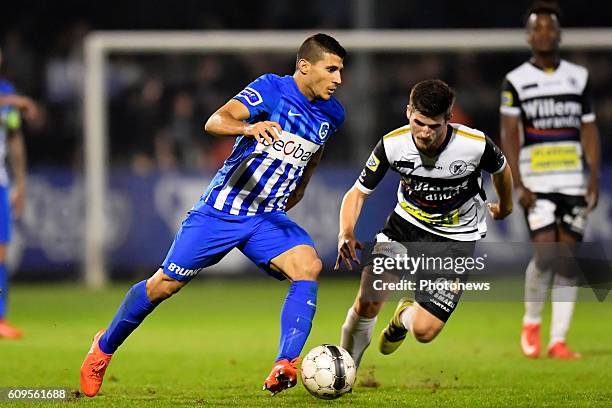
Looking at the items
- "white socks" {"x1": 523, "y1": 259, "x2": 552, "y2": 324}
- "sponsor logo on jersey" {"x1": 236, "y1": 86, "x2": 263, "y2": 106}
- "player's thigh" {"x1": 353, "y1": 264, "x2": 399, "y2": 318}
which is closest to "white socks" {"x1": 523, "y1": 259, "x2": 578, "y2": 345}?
"white socks" {"x1": 523, "y1": 259, "x2": 552, "y2": 324}

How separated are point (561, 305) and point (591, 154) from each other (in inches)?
45.2

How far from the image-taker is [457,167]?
6.97m

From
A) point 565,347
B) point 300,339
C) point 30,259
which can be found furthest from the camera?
point 30,259

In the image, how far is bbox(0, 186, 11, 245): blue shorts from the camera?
10.2 meters

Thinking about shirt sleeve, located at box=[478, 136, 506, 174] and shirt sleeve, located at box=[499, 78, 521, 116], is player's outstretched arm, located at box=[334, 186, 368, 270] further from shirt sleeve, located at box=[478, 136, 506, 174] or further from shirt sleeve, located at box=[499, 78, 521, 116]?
shirt sleeve, located at box=[499, 78, 521, 116]

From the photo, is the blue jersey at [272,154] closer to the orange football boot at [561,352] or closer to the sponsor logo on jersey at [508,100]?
the sponsor logo on jersey at [508,100]

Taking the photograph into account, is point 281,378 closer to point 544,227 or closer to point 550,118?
point 544,227

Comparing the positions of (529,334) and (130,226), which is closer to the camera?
(529,334)

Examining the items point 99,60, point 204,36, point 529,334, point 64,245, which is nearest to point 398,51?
point 204,36

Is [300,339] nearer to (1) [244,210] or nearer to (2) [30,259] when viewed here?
(1) [244,210]

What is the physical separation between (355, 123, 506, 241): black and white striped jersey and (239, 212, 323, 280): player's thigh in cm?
50

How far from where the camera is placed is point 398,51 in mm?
15469

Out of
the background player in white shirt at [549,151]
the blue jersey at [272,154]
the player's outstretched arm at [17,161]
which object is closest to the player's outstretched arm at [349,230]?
the blue jersey at [272,154]

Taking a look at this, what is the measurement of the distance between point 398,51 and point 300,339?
948 centimetres
